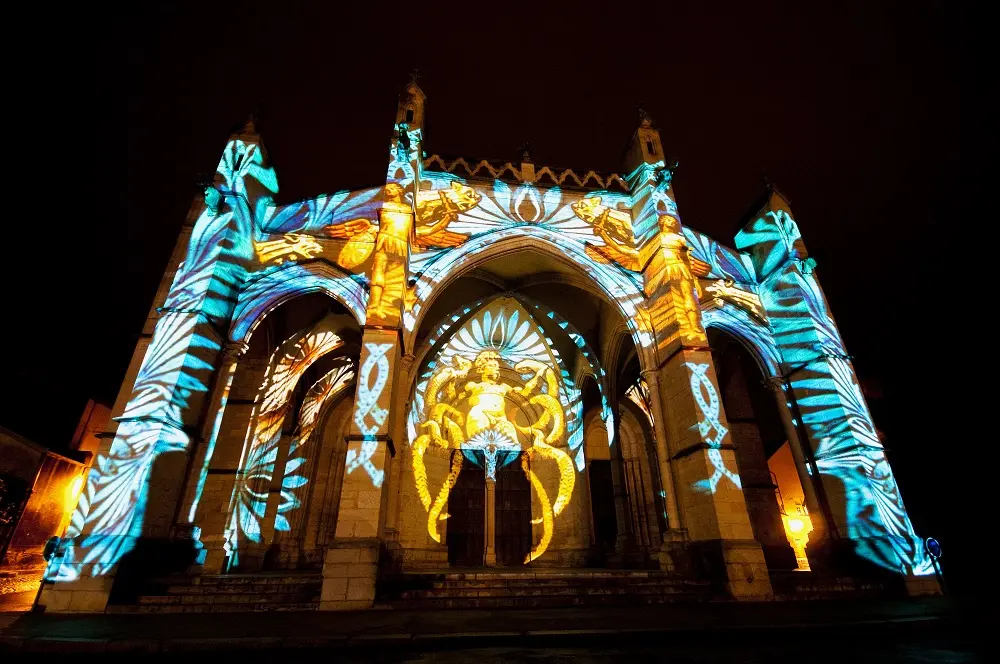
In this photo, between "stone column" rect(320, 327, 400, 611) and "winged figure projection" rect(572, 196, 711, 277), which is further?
"winged figure projection" rect(572, 196, 711, 277)

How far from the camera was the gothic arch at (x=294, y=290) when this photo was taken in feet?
29.7

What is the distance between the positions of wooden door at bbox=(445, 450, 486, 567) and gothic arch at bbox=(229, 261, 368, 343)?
5577 millimetres

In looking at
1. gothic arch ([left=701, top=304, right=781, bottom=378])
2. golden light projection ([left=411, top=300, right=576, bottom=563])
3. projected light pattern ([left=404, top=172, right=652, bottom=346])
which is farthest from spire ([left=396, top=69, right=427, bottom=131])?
gothic arch ([left=701, top=304, right=781, bottom=378])

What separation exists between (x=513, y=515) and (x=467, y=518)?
1.31m

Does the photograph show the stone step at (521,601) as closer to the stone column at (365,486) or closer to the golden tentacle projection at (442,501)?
the stone column at (365,486)

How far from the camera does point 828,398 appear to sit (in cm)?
946

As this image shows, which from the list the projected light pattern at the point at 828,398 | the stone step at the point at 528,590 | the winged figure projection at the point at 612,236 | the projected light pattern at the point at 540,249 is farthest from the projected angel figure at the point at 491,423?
the projected light pattern at the point at 828,398

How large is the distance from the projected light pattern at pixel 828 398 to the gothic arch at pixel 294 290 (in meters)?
10.2

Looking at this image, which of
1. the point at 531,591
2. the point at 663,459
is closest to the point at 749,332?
the point at 663,459

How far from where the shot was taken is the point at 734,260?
1211 cm

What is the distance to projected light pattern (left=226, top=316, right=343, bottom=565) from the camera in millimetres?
10117

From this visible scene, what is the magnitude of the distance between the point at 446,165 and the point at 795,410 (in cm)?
1061

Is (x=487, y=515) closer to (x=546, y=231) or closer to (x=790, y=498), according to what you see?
(x=546, y=231)

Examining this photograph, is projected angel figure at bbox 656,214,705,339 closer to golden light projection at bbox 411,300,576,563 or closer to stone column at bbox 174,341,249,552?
golden light projection at bbox 411,300,576,563
